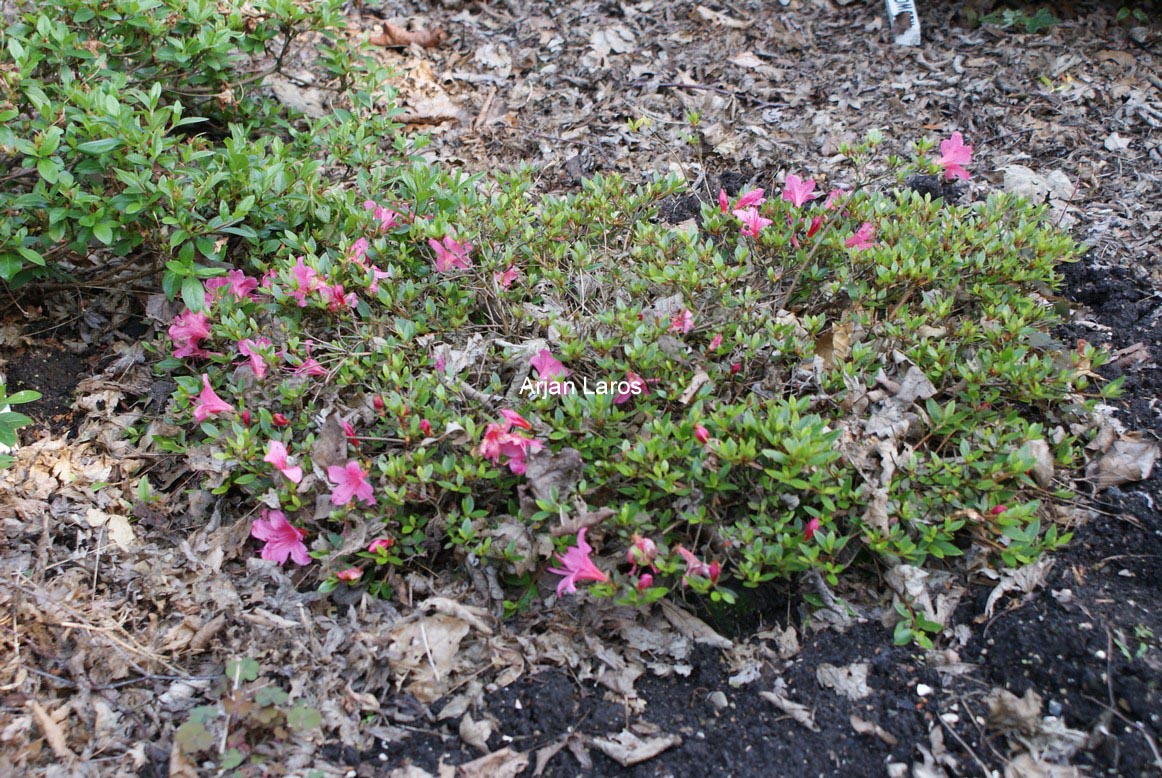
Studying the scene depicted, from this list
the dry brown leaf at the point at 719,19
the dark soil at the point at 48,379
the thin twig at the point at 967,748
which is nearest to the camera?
the thin twig at the point at 967,748

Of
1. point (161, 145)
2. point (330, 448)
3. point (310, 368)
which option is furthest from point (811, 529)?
point (161, 145)

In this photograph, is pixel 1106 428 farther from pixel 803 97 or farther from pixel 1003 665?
pixel 803 97

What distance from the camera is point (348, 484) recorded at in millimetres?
2406

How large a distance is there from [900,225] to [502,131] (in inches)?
92.2

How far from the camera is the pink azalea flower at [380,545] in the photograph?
2.38m

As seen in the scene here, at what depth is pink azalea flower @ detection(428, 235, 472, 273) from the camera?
10.1 feet

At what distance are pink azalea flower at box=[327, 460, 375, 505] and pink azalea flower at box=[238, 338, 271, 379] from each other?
1.95 ft

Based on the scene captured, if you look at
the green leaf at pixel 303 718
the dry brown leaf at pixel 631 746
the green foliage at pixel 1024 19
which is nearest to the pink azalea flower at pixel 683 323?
the dry brown leaf at pixel 631 746

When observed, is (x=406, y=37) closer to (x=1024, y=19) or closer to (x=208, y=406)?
(x=208, y=406)

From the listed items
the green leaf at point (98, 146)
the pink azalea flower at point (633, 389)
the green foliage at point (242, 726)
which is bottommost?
the green foliage at point (242, 726)

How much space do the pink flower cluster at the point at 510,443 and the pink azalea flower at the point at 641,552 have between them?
0.39 m

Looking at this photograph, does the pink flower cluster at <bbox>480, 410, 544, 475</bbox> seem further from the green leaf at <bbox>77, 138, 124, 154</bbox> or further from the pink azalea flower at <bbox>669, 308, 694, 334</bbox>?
the green leaf at <bbox>77, 138, 124, 154</bbox>

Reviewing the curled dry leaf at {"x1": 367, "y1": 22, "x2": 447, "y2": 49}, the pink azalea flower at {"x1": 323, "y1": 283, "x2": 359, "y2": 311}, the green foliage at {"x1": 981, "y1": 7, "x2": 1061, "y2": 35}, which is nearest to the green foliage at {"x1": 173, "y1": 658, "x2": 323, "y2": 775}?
the pink azalea flower at {"x1": 323, "y1": 283, "x2": 359, "y2": 311}

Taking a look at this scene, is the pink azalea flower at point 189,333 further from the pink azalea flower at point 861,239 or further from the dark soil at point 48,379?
the pink azalea flower at point 861,239
